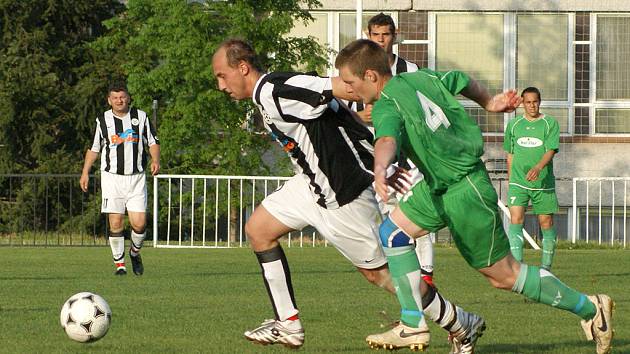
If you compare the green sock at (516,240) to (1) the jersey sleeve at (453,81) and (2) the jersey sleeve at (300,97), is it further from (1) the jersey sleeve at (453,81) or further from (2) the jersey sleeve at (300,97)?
(1) the jersey sleeve at (453,81)

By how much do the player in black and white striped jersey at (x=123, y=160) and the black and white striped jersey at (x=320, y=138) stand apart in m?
8.20

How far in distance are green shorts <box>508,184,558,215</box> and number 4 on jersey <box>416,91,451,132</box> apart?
8066mm

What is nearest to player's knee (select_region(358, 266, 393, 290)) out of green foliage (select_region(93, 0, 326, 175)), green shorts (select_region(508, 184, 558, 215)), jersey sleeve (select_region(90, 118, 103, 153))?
green shorts (select_region(508, 184, 558, 215))

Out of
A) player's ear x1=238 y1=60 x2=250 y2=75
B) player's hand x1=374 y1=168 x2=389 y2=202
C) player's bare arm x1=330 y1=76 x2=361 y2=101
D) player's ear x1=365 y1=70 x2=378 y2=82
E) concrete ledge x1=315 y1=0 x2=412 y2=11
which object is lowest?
player's hand x1=374 y1=168 x2=389 y2=202

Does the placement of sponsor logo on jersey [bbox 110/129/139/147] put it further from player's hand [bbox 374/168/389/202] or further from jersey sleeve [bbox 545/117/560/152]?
player's hand [bbox 374/168/389/202]

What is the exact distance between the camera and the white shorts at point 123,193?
16.1m

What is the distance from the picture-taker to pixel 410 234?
24.2 ft

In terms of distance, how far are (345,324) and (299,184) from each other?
167cm

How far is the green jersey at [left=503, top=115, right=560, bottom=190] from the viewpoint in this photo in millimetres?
15172

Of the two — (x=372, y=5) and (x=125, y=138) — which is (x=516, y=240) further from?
(x=372, y=5)

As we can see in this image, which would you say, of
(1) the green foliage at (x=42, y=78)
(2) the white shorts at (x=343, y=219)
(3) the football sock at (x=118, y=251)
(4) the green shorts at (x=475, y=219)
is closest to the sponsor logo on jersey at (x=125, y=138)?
(3) the football sock at (x=118, y=251)

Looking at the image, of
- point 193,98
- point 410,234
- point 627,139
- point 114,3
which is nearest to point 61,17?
point 114,3

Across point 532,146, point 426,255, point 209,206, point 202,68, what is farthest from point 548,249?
point 202,68

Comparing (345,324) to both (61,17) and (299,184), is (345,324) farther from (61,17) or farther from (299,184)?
(61,17)
